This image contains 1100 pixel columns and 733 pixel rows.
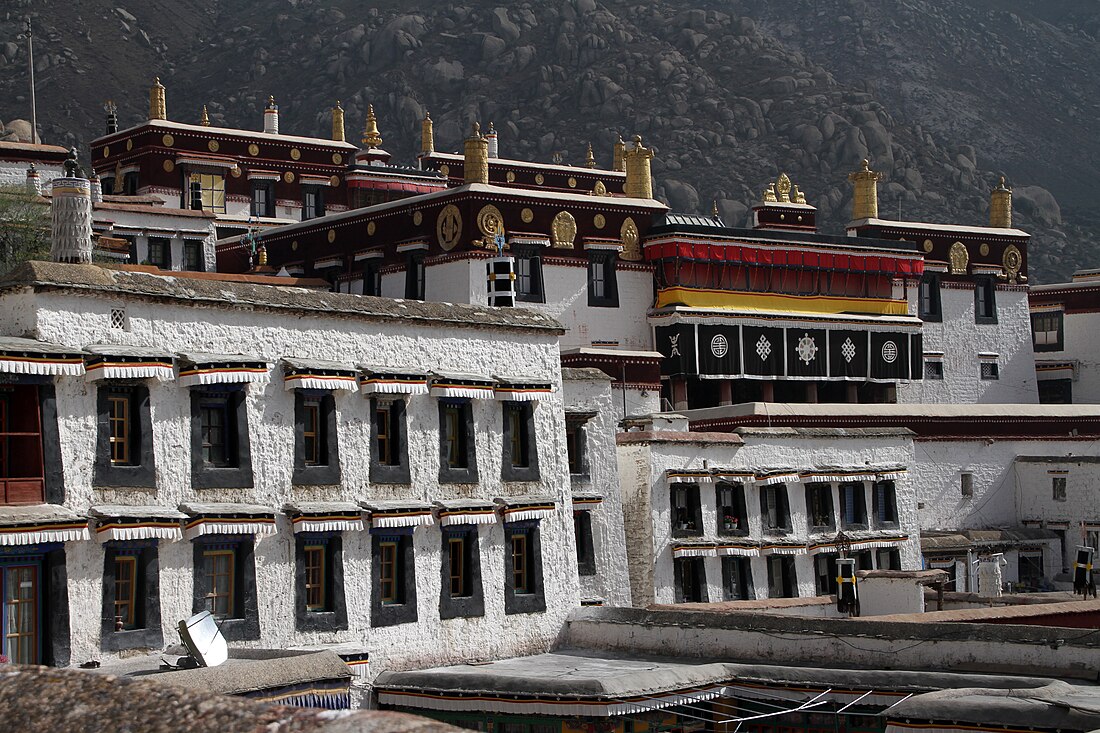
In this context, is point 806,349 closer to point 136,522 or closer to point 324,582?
point 324,582

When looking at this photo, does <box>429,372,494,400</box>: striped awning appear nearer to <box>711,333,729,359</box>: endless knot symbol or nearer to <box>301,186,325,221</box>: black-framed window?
<box>711,333,729,359</box>: endless knot symbol

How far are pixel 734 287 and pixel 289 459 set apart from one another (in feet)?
94.3

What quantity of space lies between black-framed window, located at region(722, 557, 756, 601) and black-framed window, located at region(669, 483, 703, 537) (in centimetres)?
145

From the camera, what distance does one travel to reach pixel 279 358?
85.0 ft

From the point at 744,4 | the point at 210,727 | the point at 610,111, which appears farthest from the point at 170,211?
the point at 744,4

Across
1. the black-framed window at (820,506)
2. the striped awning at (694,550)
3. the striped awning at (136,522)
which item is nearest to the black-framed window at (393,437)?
the striped awning at (136,522)

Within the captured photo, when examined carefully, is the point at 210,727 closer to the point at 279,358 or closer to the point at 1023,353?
the point at 279,358

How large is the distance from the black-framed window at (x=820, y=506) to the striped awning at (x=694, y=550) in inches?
158

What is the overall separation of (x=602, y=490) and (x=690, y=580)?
5662 mm

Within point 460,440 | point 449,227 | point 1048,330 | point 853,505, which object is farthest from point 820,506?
point 1048,330

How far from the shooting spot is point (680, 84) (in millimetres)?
134500

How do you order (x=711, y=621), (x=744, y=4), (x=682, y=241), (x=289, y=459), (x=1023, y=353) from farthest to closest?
(x=744, y=4) < (x=1023, y=353) < (x=682, y=241) < (x=711, y=621) < (x=289, y=459)

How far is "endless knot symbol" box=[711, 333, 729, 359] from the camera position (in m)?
51.6

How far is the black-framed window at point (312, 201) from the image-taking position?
216 ft
